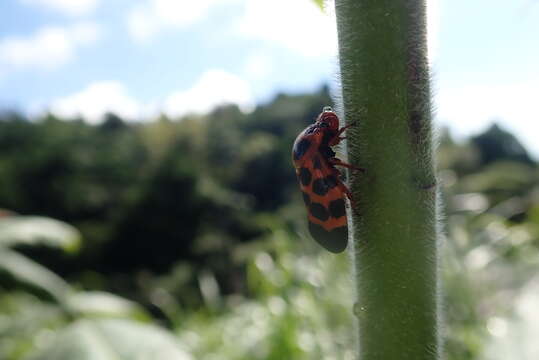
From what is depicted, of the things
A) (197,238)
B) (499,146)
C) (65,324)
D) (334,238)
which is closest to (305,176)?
(334,238)

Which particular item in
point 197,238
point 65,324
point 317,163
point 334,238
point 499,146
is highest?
point 317,163

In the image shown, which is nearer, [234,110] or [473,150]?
[473,150]

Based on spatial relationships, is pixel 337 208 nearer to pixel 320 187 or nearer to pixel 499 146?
pixel 320 187

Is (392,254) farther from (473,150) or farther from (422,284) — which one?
(473,150)

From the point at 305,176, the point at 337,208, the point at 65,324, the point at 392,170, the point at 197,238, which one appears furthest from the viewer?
the point at 197,238

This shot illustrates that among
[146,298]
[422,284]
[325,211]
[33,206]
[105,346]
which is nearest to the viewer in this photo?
[422,284]

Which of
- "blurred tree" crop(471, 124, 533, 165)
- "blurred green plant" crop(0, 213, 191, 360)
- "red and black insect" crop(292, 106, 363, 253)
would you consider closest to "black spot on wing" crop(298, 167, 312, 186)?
"red and black insect" crop(292, 106, 363, 253)

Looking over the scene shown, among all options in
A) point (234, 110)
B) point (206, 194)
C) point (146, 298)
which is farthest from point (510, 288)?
point (234, 110)

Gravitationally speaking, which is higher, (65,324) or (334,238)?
(334,238)
